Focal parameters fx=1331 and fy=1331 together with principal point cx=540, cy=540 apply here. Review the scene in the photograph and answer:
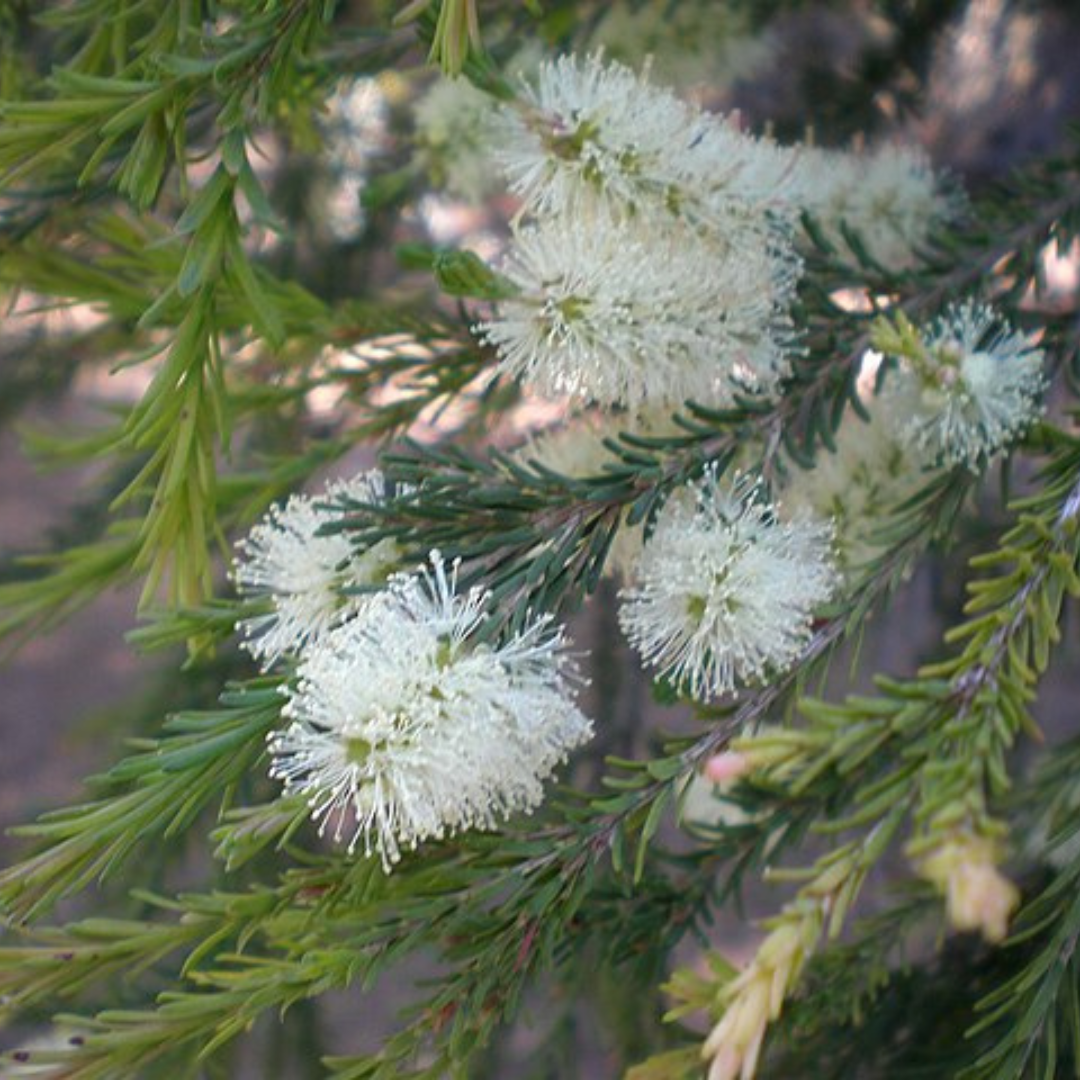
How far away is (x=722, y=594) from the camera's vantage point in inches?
26.5

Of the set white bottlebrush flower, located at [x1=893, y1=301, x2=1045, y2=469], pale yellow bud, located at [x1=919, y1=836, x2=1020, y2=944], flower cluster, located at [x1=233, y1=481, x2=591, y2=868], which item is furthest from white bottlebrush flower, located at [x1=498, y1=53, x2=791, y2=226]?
pale yellow bud, located at [x1=919, y1=836, x2=1020, y2=944]

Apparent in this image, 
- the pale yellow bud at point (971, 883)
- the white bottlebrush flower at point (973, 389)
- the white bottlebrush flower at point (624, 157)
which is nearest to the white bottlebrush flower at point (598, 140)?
the white bottlebrush flower at point (624, 157)

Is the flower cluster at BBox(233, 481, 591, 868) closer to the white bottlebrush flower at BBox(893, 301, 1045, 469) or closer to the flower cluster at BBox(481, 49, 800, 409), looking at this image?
the flower cluster at BBox(481, 49, 800, 409)

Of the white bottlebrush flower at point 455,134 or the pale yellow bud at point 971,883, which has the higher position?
the white bottlebrush flower at point 455,134

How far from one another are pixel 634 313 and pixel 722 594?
0.52ft

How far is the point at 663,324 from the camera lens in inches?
28.4

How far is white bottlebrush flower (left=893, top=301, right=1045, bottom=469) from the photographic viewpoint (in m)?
0.72

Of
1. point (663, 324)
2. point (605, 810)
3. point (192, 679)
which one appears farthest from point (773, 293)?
point (192, 679)

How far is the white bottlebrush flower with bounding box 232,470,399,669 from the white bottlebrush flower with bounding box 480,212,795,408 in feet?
0.39

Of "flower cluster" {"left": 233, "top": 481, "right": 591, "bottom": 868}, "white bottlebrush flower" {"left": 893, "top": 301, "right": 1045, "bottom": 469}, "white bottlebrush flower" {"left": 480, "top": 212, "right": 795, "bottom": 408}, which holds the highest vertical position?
"white bottlebrush flower" {"left": 480, "top": 212, "right": 795, "bottom": 408}

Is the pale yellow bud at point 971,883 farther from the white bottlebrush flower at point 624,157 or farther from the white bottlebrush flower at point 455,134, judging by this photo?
the white bottlebrush flower at point 455,134

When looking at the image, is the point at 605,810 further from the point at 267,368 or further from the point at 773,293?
the point at 267,368

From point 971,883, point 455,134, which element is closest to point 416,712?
point 971,883

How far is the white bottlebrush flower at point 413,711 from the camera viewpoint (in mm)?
587
